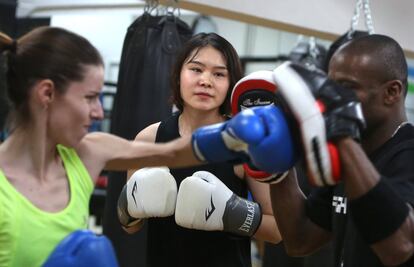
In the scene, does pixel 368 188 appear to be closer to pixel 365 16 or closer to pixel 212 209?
pixel 212 209

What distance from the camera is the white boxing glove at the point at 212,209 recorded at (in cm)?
183

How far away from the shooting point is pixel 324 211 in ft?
5.61

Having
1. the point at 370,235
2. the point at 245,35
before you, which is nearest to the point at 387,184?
the point at 370,235

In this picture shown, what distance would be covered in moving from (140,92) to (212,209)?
1.25m

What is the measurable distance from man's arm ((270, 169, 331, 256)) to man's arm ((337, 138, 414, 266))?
1.17 feet

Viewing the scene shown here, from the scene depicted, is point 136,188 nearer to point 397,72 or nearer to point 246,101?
point 246,101

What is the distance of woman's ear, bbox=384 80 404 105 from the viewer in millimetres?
1563

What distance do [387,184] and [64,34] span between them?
2.57 ft

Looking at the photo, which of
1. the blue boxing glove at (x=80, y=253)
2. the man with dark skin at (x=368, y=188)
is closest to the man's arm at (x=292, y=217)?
the man with dark skin at (x=368, y=188)

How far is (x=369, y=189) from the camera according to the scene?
52.6 inches

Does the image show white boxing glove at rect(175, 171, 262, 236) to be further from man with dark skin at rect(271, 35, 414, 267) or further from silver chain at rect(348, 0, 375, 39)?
silver chain at rect(348, 0, 375, 39)

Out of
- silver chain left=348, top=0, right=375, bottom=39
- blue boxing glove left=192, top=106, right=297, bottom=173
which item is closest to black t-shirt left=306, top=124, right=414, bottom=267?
blue boxing glove left=192, top=106, right=297, bottom=173

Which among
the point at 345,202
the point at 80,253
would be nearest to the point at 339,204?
the point at 345,202

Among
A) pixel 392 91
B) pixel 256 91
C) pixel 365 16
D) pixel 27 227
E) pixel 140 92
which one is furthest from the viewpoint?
pixel 365 16
